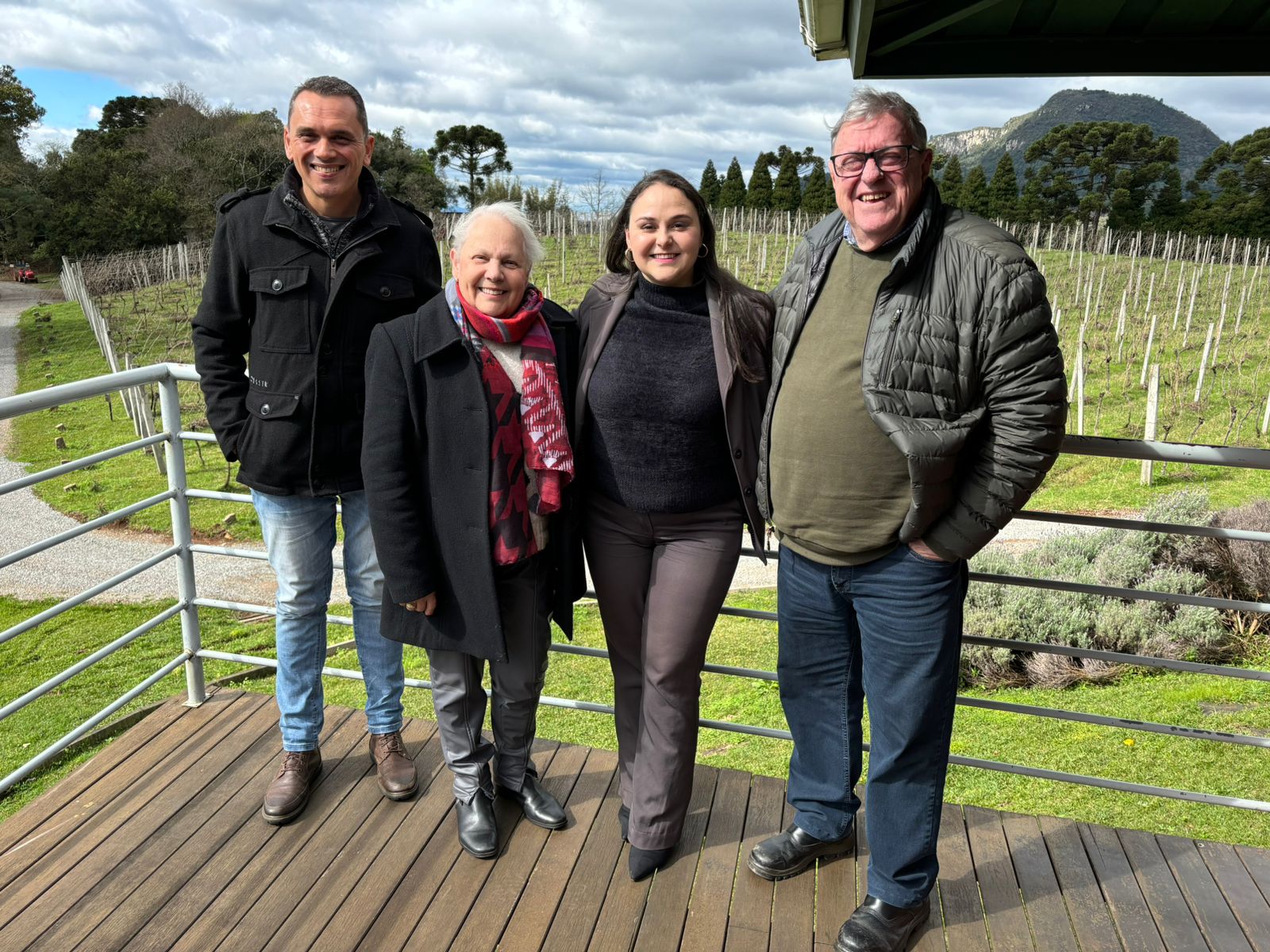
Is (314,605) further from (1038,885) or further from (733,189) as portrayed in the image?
(733,189)

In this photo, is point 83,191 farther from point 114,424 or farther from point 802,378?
point 802,378

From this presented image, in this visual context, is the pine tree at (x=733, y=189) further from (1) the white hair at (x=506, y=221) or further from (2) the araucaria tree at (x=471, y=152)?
(1) the white hair at (x=506, y=221)

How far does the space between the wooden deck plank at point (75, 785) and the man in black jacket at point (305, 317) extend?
1.79 feet

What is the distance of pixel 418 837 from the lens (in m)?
2.34

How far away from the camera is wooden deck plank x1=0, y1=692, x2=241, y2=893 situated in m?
2.22

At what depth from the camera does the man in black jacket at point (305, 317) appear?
2.24m

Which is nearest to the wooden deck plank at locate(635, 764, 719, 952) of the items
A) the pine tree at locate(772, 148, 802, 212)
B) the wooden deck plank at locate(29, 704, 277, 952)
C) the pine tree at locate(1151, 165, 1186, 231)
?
the wooden deck plank at locate(29, 704, 277, 952)

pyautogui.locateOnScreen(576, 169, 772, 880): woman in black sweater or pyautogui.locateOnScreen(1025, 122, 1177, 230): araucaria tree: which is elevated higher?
pyautogui.locateOnScreen(1025, 122, 1177, 230): araucaria tree

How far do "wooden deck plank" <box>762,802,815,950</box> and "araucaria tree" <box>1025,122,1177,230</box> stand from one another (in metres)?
35.4

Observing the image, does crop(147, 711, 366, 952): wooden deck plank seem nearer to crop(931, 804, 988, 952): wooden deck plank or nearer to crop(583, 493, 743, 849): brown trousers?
crop(583, 493, 743, 849): brown trousers

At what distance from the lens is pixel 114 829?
2344 millimetres

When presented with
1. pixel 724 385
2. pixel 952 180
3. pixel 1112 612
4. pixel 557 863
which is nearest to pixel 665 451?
pixel 724 385

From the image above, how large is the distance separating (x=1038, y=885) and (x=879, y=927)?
490 millimetres

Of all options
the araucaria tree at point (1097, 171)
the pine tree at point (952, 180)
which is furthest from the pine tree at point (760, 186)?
the araucaria tree at point (1097, 171)
